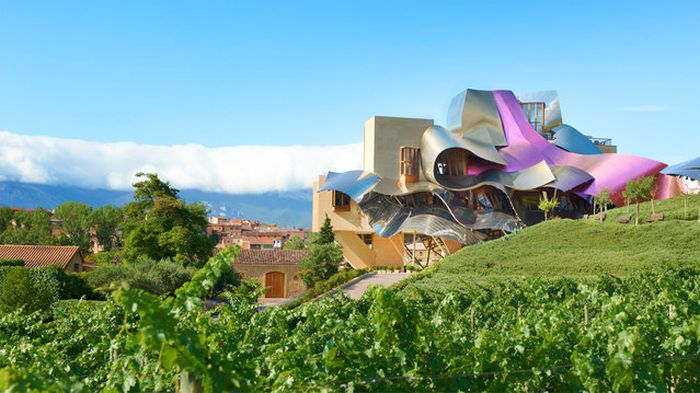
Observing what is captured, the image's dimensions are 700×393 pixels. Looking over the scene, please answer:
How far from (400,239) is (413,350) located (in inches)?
1416

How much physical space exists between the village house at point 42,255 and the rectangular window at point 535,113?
115 feet

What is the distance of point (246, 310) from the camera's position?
9039 millimetres

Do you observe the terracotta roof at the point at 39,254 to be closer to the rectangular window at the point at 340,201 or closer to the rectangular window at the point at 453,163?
the rectangular window at the point at 340,201

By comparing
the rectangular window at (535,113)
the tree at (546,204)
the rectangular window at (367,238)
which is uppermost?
the rectangular window at (535,113)

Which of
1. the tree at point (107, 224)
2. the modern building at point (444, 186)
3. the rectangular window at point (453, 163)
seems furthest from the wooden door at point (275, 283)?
the tree at point (107, 224)

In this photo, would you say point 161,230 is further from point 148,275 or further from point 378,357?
point 378,357

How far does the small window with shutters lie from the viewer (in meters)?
40.1

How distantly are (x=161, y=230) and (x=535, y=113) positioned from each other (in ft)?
108

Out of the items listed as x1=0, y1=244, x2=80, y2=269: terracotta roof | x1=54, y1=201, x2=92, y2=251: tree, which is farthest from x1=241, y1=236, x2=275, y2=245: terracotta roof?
x1=0, y1=244, x2=80, y2=269: terracotta roof

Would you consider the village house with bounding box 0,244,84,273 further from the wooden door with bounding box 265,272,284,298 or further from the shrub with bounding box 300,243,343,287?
the shrub with bounding box 300,243,343,287

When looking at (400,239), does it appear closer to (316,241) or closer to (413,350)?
(316,241)

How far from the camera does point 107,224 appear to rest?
203 feet

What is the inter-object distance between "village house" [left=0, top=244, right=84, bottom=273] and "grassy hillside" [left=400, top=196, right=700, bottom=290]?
19.8 metres

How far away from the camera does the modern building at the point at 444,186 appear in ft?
128
